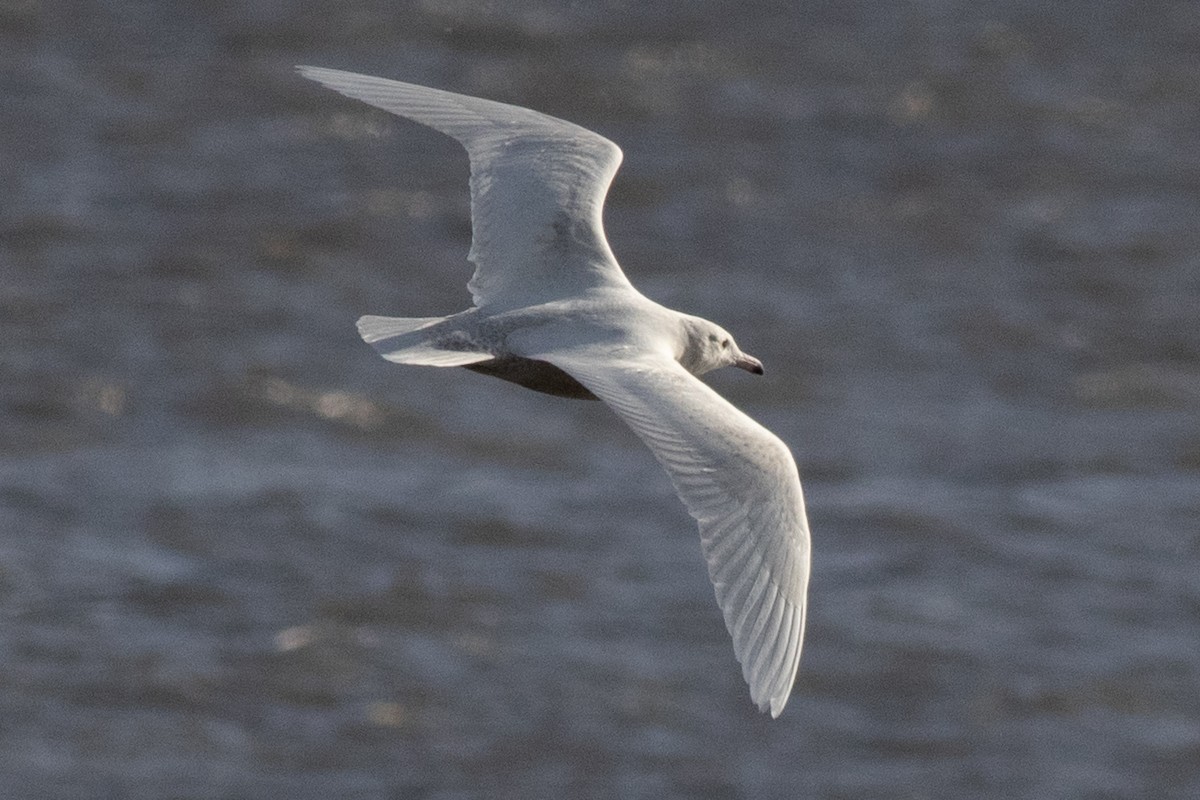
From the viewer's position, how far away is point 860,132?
17516mm

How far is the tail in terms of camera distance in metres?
5.65

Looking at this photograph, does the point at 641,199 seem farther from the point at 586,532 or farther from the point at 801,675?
the point at 801,675

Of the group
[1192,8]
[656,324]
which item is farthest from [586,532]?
[656,324]

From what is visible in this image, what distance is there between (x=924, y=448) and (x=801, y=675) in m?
2.62

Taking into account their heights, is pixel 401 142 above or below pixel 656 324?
below

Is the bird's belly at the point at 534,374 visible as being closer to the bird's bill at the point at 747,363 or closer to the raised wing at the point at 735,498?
the raised wing at the point at 735,498

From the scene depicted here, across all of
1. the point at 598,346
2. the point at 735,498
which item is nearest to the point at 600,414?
the point at 598,346

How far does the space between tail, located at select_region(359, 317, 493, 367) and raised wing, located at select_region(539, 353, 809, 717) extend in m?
0.49

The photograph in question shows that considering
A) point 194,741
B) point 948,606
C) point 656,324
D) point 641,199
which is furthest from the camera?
point 641,199

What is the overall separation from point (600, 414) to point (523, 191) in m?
9.03

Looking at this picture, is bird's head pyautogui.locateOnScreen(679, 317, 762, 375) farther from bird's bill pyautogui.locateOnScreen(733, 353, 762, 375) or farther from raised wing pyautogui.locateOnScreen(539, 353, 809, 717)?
raised wing pyautogui.locateOnScreen(539, 353, 809, 717)

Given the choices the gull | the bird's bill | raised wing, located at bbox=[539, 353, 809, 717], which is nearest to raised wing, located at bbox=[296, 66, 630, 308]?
the gull

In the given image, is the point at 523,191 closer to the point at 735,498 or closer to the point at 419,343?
the point at 419,343

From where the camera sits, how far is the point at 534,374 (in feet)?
19.2
